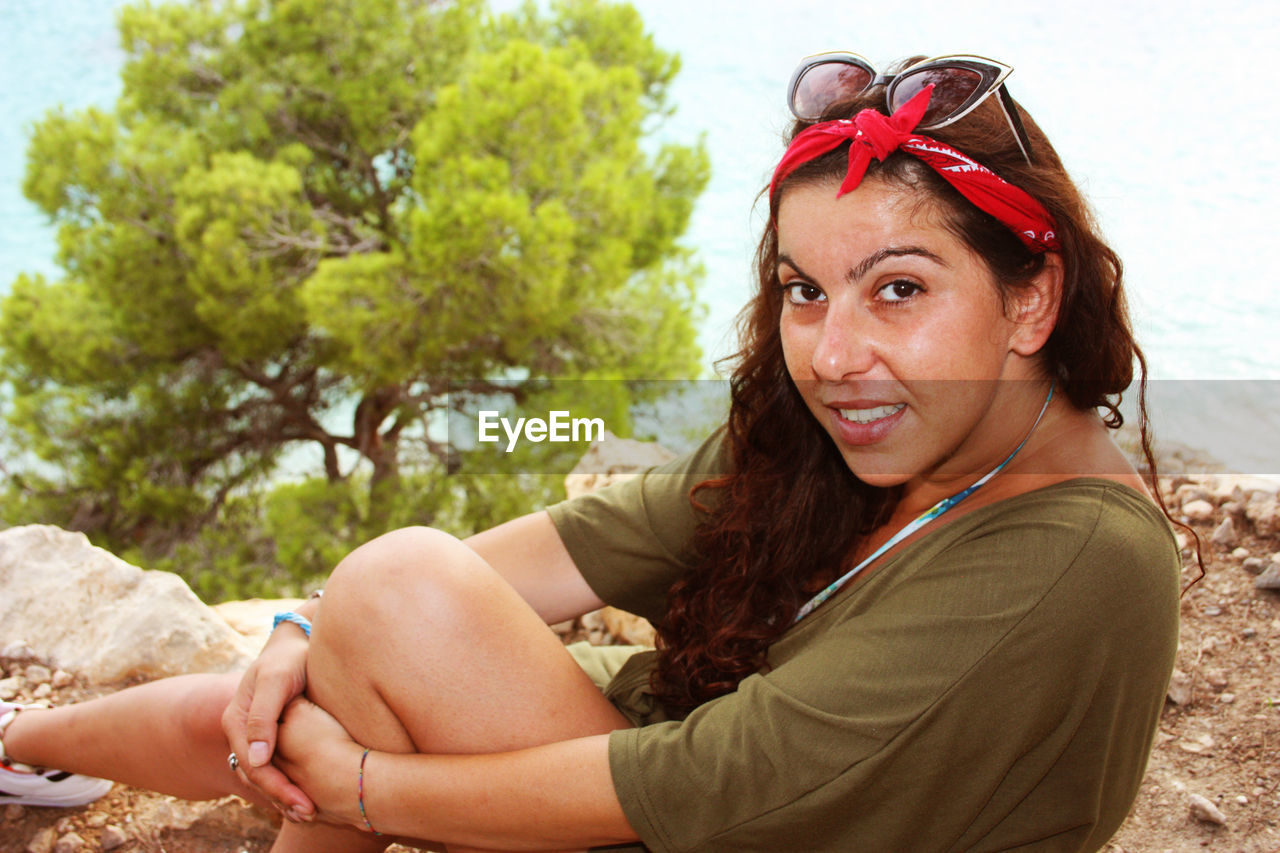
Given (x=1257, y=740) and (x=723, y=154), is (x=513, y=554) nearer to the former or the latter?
(x=1257, y=740)

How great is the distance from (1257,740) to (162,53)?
719 cm

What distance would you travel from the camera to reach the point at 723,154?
25.2ft

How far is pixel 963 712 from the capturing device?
0.80 m

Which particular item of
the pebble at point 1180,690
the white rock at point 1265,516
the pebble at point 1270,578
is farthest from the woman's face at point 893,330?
the white rock at point 1265,516

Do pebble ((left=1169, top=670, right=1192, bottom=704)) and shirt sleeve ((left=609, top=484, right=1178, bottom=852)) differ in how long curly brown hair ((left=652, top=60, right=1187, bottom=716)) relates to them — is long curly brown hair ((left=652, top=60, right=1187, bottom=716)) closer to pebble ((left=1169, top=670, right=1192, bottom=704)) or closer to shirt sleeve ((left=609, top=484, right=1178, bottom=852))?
shirt sleeve ((left=609, top=484, right=1178, bottom=852))

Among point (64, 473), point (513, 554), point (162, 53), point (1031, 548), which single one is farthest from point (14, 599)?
point (162, 53)

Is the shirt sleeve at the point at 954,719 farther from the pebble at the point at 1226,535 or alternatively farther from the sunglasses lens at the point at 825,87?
the pebble at the point at 1226,535

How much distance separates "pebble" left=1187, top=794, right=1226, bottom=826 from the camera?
4.33ft

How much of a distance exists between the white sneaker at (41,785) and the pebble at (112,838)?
0.06 meters

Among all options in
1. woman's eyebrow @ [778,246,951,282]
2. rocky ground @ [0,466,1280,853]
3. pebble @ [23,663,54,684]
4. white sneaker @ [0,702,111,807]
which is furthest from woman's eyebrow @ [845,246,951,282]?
pebble @ [23,663,54,684]

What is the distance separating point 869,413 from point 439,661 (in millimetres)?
511

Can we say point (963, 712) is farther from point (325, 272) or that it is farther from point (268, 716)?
point (325, 272)

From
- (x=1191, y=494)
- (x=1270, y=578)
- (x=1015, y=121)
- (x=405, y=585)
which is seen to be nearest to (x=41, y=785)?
(x=405, y=585)

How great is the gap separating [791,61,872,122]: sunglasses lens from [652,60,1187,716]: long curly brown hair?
0.02m
